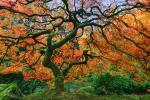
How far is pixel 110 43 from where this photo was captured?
557 inches

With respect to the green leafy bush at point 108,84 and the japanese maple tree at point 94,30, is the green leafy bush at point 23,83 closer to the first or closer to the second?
the green leafy bush at point 108,84

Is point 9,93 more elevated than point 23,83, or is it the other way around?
point 9,93

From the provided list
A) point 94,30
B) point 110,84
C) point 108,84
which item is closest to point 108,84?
point 108,84

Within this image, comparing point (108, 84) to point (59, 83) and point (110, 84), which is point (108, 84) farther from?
point (59, 83)

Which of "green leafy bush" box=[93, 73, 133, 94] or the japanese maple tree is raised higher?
the japanese maple tree

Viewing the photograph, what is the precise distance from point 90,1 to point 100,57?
2.81 meters

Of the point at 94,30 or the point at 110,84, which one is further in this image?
the point at 110,84

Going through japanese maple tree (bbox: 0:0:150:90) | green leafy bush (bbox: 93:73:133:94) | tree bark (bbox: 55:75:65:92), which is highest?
japanese maple tree (bbox: 0:0:150:90)

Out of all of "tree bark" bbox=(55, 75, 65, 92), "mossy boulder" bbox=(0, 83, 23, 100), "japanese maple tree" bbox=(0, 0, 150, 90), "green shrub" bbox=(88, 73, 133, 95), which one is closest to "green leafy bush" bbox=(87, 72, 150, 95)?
"green shrub" bbox=(88, 73, 133, 95)

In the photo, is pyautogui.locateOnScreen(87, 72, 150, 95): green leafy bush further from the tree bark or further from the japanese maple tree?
the tree bark

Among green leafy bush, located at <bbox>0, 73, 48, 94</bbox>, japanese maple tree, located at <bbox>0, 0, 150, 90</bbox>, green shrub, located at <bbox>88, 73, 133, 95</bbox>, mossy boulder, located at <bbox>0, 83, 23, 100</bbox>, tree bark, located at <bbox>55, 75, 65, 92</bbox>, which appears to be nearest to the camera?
mossy boulder, located at <bbox>0, 83, 23, 100</bbox>

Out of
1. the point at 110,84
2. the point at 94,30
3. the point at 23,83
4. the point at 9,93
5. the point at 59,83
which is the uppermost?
the point at 94,30

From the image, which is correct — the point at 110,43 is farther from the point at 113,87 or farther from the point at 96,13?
the point at 113,87

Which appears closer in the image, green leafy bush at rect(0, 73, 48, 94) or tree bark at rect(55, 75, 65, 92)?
tree bark at rect(55, 75, 65, 92)
